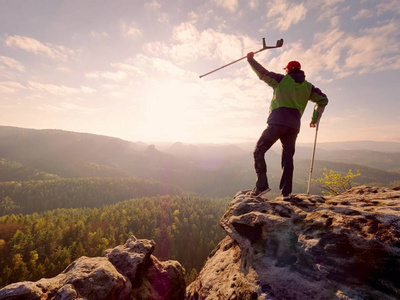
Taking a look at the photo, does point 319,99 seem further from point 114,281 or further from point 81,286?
point 81,286

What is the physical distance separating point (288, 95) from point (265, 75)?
1.17 meters

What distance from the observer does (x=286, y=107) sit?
7.06m

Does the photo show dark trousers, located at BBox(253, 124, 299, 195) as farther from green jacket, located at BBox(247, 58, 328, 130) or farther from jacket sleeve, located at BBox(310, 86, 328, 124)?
jacket sleeve, located at BBox(310, 86, 328, 124)

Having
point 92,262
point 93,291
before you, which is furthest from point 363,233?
point 92,262

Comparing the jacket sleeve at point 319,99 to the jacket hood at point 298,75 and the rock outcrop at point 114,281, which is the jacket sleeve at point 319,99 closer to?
the jacket hood at point 298,75

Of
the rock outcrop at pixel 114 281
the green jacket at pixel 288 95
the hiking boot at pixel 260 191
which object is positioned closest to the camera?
the rock outcrop at pixel 114 281

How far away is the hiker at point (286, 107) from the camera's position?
7027 mm

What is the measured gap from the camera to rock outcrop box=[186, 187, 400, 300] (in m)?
4.13

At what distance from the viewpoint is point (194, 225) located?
4345 inches

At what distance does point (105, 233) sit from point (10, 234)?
3147cm

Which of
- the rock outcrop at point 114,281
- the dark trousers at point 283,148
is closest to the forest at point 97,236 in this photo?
the rock outcrop at point 114,281

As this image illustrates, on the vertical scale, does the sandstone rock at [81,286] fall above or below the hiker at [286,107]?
below

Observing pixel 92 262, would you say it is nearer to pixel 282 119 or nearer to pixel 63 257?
pixel 282 119

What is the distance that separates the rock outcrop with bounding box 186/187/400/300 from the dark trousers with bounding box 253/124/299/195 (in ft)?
3.26
